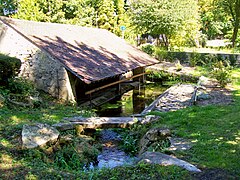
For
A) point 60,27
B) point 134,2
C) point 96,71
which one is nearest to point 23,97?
point 96,71

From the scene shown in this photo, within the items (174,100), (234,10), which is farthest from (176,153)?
(234,10)

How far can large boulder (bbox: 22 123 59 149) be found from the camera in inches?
233

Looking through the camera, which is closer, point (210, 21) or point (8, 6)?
point (8, 6)

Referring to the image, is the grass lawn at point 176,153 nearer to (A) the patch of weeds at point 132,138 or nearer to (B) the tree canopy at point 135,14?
(A) the patch of weeds at point 132,138

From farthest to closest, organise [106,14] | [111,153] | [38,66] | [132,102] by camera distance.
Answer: [106,14], [132,102], [38,66], [111,153]

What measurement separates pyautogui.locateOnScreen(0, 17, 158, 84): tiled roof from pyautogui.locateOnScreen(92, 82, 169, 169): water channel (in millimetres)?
1904

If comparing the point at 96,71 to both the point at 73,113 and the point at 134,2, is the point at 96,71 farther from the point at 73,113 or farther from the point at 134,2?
the point at 134,2

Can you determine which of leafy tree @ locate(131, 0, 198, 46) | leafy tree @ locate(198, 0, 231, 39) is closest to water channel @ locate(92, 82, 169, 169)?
leafy tree @ locate(131, 0, 198, 46)

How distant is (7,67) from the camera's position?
9648 millimetres

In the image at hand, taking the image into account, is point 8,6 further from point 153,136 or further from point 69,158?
point 69,158

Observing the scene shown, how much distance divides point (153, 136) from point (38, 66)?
19.6 ft

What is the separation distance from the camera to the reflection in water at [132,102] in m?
13.2

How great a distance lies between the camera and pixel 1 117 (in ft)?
25.7

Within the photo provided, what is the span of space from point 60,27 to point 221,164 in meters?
11.8
